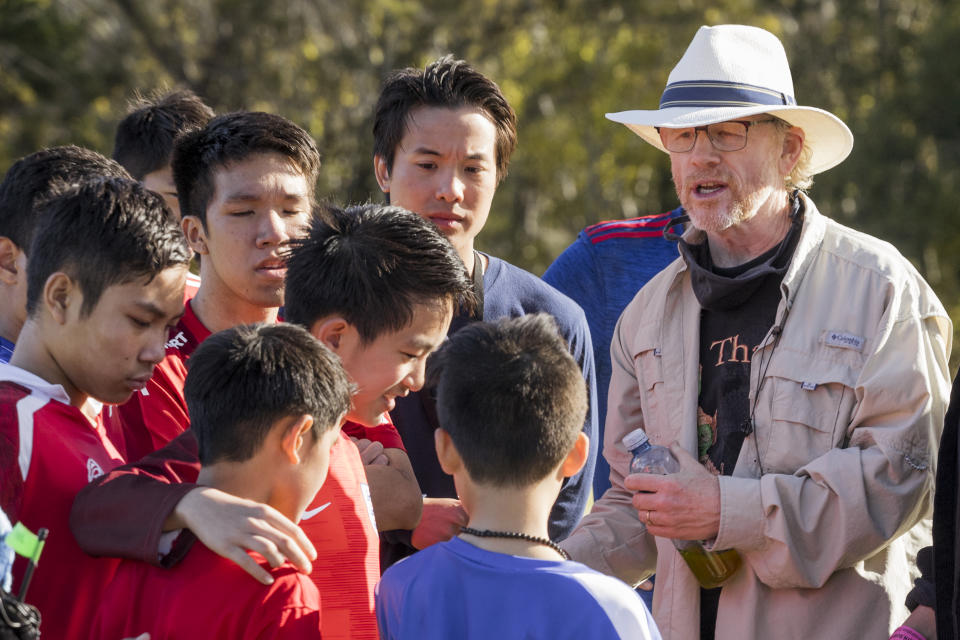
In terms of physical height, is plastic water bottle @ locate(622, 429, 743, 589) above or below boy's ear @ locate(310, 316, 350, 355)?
below

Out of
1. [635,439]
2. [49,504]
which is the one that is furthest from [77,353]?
[635,439]

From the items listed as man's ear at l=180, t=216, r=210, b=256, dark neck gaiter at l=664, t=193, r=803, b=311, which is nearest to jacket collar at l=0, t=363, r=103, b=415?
man's ear at l=180, t=216, r=210, b=256

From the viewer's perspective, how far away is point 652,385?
376cm

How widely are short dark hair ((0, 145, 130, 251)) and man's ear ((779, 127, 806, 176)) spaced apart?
2.04 metres

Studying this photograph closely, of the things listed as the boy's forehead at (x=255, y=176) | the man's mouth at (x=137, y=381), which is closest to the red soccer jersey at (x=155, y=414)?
the man's mouth at (x=137, y=381)

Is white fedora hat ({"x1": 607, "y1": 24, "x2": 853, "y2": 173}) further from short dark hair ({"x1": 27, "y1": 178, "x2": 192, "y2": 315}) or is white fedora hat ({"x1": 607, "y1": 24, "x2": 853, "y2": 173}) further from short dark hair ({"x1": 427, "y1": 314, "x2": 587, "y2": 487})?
short dark hair ({"x1": 27, "y1": 178, "x2": 192, "y2": 315})

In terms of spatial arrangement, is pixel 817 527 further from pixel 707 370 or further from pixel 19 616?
pixel 19 616

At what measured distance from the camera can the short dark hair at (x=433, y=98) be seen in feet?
13.8

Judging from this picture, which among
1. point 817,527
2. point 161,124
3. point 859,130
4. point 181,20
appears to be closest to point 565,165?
point 859,130

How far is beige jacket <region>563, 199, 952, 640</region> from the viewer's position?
10.6 ft

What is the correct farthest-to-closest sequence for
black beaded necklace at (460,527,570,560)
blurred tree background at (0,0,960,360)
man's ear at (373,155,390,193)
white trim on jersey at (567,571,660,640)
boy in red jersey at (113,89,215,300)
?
blurred tree background at (0,0,960,360), boy in red jersey at (113,89,215,300), man's ear at (373,155,390,193), black beaded necklace at (460,527,570,560), white trim on jersey at (567,571,660,640)

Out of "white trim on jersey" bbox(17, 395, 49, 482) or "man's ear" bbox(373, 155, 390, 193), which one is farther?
"man's ear" bbox(373, 155, 390, 193)

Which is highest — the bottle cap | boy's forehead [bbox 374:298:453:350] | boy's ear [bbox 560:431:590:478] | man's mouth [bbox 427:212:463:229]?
man's mouth [bbox 427:212:463:229]

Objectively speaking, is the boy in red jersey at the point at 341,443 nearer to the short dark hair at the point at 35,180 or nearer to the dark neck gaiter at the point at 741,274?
the short dark hair at the point at 35,180
